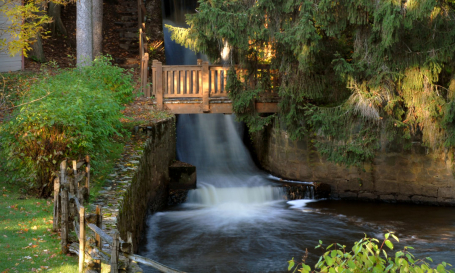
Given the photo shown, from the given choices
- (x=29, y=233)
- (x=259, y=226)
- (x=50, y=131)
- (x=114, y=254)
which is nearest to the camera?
(x=114, y=254)

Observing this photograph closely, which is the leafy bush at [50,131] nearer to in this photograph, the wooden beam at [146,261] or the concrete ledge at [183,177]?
the wooden beam at [146,261]

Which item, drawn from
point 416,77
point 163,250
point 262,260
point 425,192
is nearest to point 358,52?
point 416,77

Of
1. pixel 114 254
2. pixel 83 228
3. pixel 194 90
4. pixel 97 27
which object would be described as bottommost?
pixel 114 254

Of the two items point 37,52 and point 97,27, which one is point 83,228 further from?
point 97,27

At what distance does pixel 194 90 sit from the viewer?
42.9ft

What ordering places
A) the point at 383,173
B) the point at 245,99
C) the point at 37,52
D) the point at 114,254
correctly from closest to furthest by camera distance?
the point at 114,254
the point at 245,99
the point at 383,173
the point at 37,52

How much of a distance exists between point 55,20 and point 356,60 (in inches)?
547

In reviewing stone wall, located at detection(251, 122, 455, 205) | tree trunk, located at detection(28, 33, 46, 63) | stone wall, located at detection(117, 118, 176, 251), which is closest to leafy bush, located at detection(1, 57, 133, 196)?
stone wall, located at detection(117, 118, 176, 251)

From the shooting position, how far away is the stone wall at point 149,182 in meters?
8.12

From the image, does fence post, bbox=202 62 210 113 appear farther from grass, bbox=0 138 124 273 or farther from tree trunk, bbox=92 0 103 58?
tree trunk, bbox=92 0 103 58

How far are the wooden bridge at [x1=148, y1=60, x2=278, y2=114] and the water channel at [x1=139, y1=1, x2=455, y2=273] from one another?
2259 mm

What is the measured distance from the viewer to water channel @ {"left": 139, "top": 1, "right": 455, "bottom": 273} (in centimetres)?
870

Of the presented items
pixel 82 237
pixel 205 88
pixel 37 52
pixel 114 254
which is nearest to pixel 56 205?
pixel 82 237

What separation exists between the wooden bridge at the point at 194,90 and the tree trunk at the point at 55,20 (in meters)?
8.59
